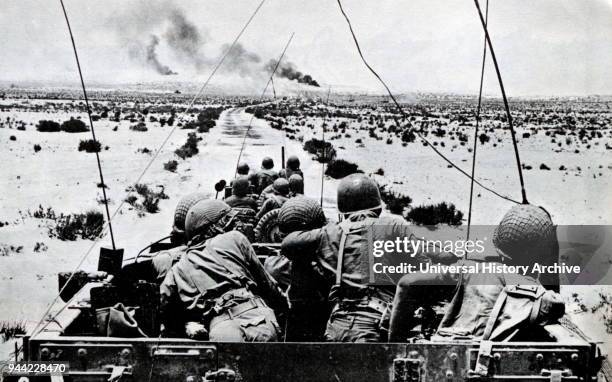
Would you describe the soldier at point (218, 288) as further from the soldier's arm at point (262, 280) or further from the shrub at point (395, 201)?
the shrub at point (395, 201)

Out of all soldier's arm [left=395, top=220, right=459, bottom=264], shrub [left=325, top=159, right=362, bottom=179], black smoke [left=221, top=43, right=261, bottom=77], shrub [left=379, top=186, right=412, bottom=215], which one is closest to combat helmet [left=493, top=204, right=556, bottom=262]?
soldier's arm [left=395, top=220, right=459, bottom=264]

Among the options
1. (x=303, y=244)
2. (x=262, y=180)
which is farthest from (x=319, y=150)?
(x=303, y=244)

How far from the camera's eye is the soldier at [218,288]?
3.86m

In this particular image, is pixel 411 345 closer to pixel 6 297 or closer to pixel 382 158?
pixel 6 297

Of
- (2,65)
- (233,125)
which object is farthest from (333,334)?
(233,125)

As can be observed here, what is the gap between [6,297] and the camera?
794 cm

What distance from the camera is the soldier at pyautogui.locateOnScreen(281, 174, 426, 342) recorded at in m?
4.16

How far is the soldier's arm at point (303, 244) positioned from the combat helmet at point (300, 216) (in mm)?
116

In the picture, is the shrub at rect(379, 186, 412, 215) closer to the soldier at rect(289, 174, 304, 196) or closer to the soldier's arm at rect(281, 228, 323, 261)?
the soldier at rect(289, 174, 304, 196)

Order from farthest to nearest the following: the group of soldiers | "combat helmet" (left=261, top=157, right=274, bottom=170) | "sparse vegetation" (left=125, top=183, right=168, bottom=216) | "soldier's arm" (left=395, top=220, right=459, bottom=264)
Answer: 1. "sparse vegetation" (left=125, top=183, right=168, bottom=216)
2. "combat helmet" (left=261, top=157, right=274, bottom=170)
3. "soldier's arm" (left=395, top=220, right=459, bottom=264)
4. the group of soldiers

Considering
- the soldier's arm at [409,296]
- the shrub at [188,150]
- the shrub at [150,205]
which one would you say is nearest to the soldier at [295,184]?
the soldier's arm at [409,296]

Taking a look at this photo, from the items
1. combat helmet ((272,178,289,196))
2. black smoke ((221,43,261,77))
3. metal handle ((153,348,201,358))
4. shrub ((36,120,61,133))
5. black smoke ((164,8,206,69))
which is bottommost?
shrub ((36,120,61,133))

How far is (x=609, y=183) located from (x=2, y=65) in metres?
15.3

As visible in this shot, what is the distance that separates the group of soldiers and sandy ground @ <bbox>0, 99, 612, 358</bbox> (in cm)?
325
